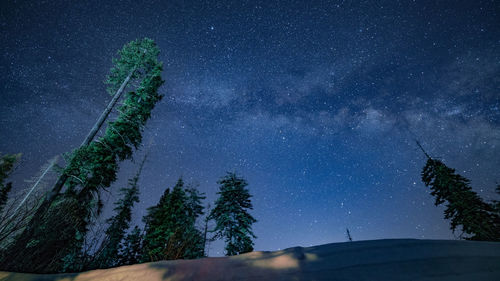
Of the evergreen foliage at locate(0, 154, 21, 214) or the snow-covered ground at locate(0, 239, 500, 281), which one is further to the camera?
the evergreen foliage at locate(0, 154, 21, 214)

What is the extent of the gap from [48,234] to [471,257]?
712 centimetres

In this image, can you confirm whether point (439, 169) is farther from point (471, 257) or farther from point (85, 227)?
point (85, 227)

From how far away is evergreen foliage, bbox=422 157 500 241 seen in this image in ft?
40.9

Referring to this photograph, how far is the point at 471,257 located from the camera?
1.45m

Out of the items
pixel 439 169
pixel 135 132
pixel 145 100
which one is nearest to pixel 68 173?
pixel 135 132

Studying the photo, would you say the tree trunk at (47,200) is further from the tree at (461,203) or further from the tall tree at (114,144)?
the tree at (461,203)

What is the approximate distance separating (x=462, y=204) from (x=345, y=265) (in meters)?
18.9

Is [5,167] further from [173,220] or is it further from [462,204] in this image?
[462,204]

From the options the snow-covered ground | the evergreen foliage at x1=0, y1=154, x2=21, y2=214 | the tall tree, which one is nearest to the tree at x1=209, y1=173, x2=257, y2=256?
the tall tree

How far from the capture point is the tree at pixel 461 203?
12.5 metres

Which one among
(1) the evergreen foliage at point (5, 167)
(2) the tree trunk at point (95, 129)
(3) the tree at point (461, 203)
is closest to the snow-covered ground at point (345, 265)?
(2) the tree trunk at point (95, 129)

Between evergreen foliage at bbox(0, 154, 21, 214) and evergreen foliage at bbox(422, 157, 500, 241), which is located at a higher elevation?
evergreen foliage at bbox(0, 154, 21, 214)

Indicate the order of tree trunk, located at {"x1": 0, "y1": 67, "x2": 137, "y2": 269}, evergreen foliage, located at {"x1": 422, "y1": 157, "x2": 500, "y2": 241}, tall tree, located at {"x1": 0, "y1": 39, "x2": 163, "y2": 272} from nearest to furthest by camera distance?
1. tree trunk, located at {"x1": 0, "y1": 67, "x2": 137, "y2": 269}
2. tall tree, located at {"x1": 0, "y1": 39, "x2": 163, "y2": 272}
3. evergreen foliage, located at {"x1": 422, "y1": 157, "x2": 500, "y2": 241}

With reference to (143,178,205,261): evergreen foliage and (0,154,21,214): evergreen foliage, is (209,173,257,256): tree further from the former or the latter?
(0,154,21,214): evergreen foliage
